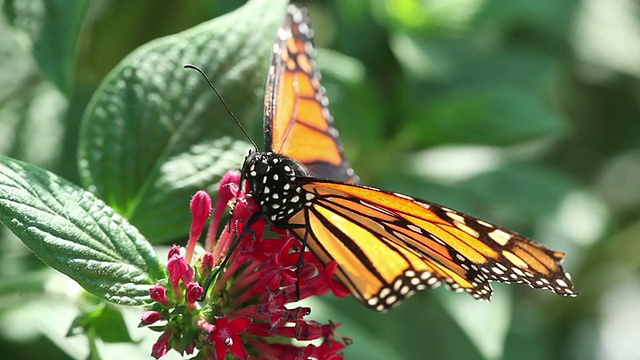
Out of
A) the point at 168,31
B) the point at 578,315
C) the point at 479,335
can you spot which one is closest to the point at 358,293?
the point at 479,335

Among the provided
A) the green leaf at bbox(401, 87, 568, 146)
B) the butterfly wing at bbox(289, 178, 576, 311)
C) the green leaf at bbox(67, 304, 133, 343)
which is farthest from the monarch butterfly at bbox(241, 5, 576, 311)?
the green leaf at bbox(401, 87, 568, 146)

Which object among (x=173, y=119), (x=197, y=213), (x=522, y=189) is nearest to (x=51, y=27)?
(x=173, y=119)

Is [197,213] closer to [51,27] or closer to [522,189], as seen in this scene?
[51,27]

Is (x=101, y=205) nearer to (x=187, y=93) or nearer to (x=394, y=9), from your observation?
(x=187, y=93)

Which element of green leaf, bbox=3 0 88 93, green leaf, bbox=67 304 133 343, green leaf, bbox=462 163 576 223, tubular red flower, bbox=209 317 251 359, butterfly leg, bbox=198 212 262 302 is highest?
green leaf, bbox=462 163 576 223

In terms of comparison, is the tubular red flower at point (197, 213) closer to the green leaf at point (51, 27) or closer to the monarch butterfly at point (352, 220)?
the monarch butterfly at point (352, 220)

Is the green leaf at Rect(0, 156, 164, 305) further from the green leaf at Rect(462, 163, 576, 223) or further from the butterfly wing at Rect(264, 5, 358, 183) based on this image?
the green leaf at Rect(462, 163, 576, 223)

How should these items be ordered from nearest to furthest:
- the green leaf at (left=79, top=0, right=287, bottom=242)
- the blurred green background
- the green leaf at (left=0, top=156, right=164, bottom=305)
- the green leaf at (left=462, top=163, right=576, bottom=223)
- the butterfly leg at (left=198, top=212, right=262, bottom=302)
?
the green leaf at (left=0, top=156, right=164, bottom=305) < the butterfly leg at (left=198, top=212, right=262, bottom=302) < the green leaf at (left=79, top=0, right=287, bottom=242) < the blurred green background < the green leaf at (left=462, top=163, right=576, bottom=223)
